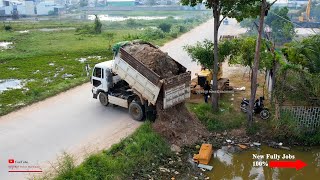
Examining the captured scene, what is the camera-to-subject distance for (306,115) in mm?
11836

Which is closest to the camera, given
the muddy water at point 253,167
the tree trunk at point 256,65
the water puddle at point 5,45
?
the muddy water at point 253,167

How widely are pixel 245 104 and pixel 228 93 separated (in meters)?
2.66

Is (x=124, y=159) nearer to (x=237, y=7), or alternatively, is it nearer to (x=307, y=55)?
(x=237, y=7)

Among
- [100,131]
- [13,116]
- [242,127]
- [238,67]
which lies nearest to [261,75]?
[238,67]

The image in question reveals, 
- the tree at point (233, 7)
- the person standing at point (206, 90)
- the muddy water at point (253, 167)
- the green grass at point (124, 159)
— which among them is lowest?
the muddy water at point (253, 167)

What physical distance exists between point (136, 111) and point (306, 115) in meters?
6.27

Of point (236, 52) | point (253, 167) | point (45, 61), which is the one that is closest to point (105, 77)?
point (236, 52)

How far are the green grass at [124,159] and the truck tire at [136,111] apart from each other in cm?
88

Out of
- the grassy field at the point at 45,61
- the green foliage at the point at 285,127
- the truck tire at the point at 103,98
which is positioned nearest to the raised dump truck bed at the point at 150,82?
the truck tire at the point at 103,98

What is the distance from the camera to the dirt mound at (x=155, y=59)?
12391 millimetres

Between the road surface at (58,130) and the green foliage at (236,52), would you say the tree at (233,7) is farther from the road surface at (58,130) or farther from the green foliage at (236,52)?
the road surface at (58,130)

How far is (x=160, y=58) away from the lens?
1264 cm

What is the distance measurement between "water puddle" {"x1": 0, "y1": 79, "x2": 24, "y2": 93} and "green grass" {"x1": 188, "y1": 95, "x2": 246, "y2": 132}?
33.1 ft

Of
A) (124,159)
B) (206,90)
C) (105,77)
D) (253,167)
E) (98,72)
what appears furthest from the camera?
(206,90)
